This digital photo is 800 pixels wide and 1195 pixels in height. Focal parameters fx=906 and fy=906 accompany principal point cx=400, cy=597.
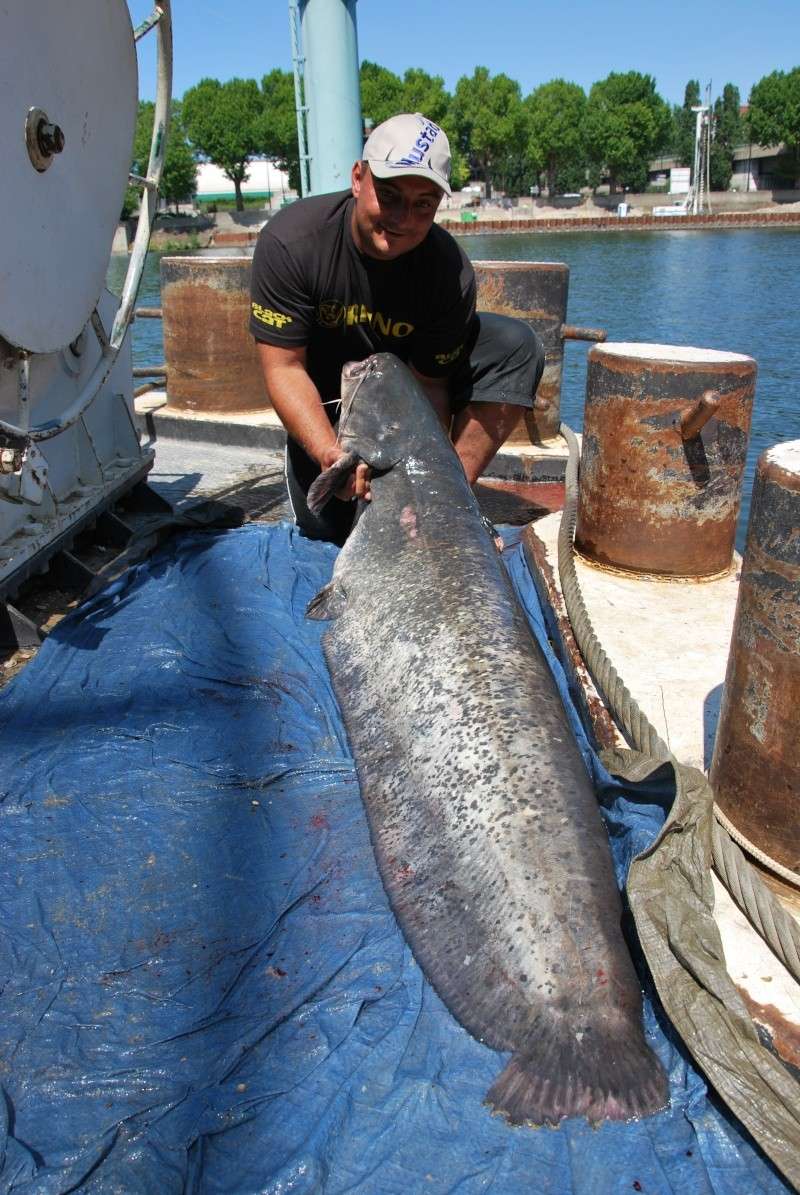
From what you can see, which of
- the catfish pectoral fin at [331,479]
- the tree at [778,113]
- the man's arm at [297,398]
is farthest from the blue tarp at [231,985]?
the tree at [778,113]

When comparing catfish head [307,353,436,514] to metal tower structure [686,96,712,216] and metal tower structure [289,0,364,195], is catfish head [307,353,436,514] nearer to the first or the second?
metal tower structure [289,0,364,195]

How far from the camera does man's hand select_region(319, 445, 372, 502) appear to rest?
154 inches

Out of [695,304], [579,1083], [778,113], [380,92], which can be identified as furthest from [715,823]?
[778,113]

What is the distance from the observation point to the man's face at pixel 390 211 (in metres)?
3.84

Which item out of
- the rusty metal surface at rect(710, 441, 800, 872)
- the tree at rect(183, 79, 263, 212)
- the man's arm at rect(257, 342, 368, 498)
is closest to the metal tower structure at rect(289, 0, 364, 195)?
the man's arm at rect(257, 342, 368, 498)

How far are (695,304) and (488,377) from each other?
80.8ft

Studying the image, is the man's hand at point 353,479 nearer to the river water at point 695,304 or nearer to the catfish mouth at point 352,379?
the catfish mouth at point 352,379

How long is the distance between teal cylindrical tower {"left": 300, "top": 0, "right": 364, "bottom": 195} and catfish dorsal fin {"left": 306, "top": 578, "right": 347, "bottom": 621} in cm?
490

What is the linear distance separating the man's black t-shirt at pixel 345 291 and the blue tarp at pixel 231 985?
1819 millimetres

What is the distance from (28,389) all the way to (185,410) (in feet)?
15.1

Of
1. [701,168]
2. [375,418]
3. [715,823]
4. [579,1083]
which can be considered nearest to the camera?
[579,1083]

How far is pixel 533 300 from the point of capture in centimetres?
720

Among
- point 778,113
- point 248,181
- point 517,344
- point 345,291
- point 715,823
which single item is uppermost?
point 778,113

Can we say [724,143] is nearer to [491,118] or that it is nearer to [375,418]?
[491,118]
